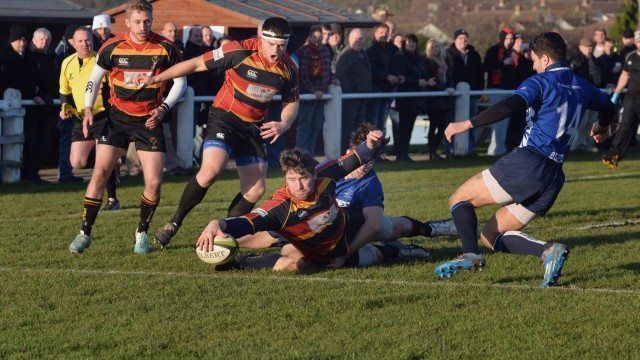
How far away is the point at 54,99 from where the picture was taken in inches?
632

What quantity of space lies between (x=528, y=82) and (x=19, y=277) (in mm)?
3765

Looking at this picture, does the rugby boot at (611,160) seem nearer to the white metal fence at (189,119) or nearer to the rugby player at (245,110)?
the white metal fence at (189,119)

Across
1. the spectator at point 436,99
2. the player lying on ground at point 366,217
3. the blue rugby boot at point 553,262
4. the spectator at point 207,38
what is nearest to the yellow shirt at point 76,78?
the player lying on ground at point 366,217

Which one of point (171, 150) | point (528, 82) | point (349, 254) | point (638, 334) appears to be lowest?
point (171, 150)

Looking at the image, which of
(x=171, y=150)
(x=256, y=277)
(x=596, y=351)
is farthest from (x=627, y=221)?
(x=171, y=150)

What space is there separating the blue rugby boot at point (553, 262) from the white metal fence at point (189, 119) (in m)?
8.77

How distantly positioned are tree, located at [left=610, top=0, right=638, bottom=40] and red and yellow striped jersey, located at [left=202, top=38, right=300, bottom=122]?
119 feet

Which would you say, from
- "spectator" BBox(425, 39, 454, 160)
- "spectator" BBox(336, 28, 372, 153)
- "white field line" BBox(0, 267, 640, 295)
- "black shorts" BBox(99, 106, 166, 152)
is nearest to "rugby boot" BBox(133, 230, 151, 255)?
"black shorts" BBox(99, 106, 166, 152)

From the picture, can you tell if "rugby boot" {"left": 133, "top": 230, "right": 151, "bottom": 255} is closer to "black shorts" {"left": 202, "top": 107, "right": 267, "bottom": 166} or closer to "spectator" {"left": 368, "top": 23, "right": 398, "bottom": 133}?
"black shorts" {"left": 202, "top": 107, "right": 267, "bottom": 166}

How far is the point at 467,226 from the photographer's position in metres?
9.05

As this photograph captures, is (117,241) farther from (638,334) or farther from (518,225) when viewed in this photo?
(638,334)

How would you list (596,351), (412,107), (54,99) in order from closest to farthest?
(596,351) < (54,99) < (412,107)

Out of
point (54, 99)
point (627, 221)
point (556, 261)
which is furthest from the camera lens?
point (54, 99)

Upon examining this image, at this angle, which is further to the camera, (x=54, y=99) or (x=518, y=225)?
(x=54, y=99)
